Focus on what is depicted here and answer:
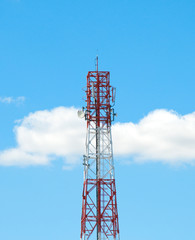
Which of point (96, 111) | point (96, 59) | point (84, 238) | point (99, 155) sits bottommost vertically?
point (84, 238)

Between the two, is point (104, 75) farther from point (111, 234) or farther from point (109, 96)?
point (111, 234)

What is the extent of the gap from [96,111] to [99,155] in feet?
20.2

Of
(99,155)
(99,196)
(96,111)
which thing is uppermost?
(96,111)

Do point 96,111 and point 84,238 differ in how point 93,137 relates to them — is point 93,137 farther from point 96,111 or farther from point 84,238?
point 84,238

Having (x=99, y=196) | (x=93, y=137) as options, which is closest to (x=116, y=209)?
(x=99, y=196)

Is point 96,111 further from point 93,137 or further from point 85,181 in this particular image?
point 85,181

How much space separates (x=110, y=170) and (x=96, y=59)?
15.5m

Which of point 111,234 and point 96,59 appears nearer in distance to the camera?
point 111,234

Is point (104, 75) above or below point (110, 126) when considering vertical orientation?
above

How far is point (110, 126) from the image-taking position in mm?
82938

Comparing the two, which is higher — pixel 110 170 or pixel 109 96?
pixel 109 96

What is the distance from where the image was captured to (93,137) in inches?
3243

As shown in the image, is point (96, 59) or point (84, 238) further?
point (96, 59)

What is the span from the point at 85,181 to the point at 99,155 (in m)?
3.83
